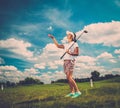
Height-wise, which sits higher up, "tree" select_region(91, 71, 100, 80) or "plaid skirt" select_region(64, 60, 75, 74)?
"tree" select_region(91, 71, 100, 80)

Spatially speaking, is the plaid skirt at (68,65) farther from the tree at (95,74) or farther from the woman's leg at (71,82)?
the tree at (95,74)

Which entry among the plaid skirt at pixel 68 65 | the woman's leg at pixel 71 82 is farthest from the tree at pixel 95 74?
the woman's leg at pixel 71 82

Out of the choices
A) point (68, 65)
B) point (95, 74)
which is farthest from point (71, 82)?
point (95, 74)

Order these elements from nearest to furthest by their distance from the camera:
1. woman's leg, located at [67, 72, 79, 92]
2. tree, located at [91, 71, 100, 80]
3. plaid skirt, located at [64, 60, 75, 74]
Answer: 1. woman's leg, located at [67, 72, 79, 92]
2. plaid skirt, located at [64, 60, 75, 74]
3. tree, located at [91, 71, 100, 80]

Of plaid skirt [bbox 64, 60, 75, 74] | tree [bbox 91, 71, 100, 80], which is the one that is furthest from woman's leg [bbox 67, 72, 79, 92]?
tree [bbox 91, 71, 100, 80]

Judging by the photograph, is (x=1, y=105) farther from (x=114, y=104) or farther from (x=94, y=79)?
(x=94, y=79)

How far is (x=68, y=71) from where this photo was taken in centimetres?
509

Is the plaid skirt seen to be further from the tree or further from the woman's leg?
the tree

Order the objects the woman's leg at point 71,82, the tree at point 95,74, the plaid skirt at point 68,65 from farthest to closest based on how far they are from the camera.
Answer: the tree at point 95,74, the plaid skirt at point 68,65, the woman's leg at point 71,82

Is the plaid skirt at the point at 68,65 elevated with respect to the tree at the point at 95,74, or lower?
lower

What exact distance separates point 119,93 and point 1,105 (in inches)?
99.0

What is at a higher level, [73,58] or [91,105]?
[73,58]

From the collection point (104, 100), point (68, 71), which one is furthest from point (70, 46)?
point (104, 100)

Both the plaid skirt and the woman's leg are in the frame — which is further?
the plaid skirt
